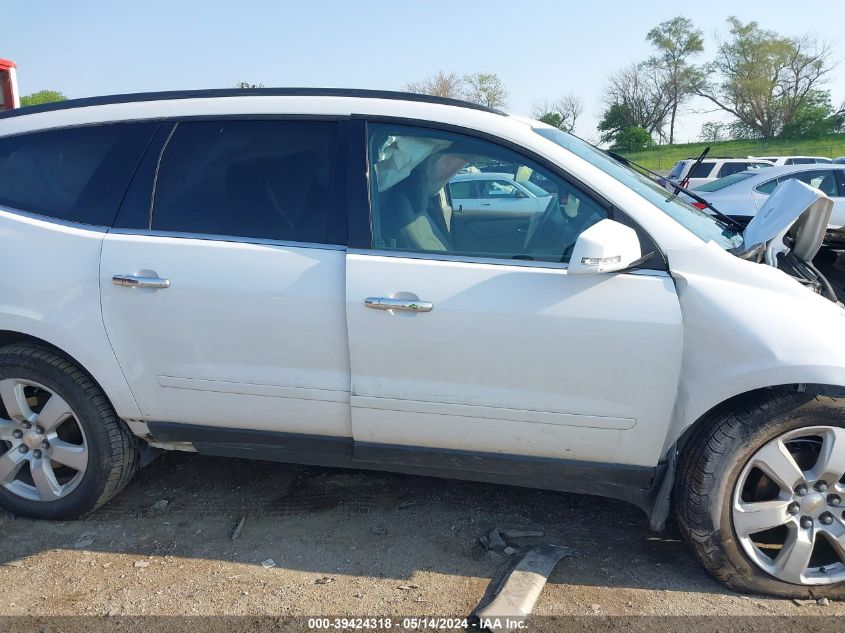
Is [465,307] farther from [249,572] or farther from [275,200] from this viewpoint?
[249,572]

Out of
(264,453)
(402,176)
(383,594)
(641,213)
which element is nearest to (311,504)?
(264,453)

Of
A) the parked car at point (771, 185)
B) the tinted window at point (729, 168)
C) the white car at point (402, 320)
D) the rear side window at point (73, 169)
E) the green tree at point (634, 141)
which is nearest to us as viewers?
the white car at point (402, 320)

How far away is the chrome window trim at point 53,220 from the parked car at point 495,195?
1.52m

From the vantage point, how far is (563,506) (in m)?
3.38

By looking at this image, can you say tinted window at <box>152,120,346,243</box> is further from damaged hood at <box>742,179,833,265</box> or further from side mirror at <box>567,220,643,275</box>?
damaged hood at <box>742,179,833,265</box>

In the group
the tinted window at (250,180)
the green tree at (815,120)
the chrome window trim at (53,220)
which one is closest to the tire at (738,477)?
the tinted window at (250,180)

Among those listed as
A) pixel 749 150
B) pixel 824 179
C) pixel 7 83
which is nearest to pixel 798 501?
pixel 824 179

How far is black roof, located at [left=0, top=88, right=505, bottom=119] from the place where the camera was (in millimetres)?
2943

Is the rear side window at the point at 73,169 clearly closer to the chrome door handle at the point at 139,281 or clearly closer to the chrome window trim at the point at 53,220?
the chrome window trim at the point at 53,220

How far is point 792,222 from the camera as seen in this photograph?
268 centimetres

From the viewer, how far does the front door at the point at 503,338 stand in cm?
254

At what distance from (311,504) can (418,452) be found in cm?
84

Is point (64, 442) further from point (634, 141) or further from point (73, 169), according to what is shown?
point (634, 141)

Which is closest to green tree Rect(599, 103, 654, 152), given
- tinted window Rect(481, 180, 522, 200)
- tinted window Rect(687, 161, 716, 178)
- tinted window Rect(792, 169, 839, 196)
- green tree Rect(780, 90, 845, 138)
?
green tree Rect(780, 90, 845, 138)
